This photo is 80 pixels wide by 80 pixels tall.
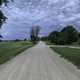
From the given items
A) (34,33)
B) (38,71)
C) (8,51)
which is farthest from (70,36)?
(38,71)

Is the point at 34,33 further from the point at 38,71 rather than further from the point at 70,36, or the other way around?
the point at 38,71

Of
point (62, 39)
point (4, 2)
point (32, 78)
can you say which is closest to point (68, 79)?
point (32, 78)

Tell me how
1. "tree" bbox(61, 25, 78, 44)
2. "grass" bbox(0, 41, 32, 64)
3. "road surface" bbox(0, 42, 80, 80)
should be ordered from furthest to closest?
"tree" bbox(61, 25, 78, 44) → "grass" bbox(0, 41, 32, 64) → "road surface" bbox(0, 42, 80, 80)

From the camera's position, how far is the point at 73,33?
122m

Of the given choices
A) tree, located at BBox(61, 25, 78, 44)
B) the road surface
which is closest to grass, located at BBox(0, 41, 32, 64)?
the road surface

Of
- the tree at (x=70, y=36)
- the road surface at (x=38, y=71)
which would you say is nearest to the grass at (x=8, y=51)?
the road surface at (x=38, y=71)

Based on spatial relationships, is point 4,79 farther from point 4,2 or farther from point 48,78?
point 4,2

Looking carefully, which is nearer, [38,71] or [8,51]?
[38,71]

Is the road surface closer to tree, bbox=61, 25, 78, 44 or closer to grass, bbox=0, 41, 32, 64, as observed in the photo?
grass, bbox=0, 41, 32, 64

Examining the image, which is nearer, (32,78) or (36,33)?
(32,78)

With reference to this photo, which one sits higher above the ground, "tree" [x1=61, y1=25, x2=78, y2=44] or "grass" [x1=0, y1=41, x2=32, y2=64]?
"tree" [x1=61, y1=25, x2=78, y2=44]

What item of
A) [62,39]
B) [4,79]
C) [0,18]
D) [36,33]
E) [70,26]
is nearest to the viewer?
[4,79]

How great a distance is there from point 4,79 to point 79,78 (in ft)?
10.9

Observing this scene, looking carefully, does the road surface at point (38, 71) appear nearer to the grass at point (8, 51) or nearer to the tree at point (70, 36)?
the grass at point (8, 51)
